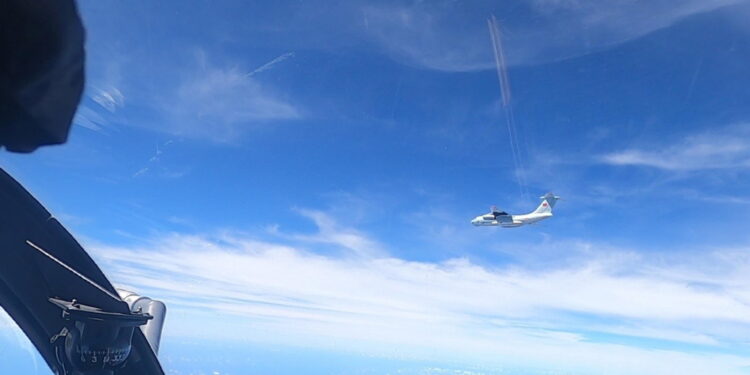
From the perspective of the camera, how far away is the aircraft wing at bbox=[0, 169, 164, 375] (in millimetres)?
2973

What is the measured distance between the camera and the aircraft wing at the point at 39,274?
2.97 metres

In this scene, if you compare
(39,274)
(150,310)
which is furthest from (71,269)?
(150,310)

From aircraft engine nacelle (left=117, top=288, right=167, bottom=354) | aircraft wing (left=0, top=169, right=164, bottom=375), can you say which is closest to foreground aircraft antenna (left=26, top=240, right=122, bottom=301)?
aircraft wing (left=0, top=169, right=164, bottom=375)

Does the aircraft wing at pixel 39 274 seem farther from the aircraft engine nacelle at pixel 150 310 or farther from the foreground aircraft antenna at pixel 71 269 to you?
the aircraft engine nacelle at pixel 150 310

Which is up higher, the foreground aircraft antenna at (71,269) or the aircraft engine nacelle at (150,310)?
the foreground aircraft antenna at (71,269)

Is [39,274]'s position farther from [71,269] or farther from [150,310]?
[150,310]

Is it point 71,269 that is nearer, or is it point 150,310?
point 71,269

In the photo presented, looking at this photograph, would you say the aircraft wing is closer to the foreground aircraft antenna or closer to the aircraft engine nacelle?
the foreground aircraft antenna

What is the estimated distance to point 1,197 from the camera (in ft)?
9.36

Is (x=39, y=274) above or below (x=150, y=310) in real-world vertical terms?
above

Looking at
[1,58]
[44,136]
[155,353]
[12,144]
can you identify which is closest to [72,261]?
[155,353]

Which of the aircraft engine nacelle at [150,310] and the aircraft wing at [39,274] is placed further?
the aircraft engine nacelle at [150,310]

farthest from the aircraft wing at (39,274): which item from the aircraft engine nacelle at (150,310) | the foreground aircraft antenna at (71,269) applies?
the aircraft engine nacelle at (150,310)

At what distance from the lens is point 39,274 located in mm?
3100
